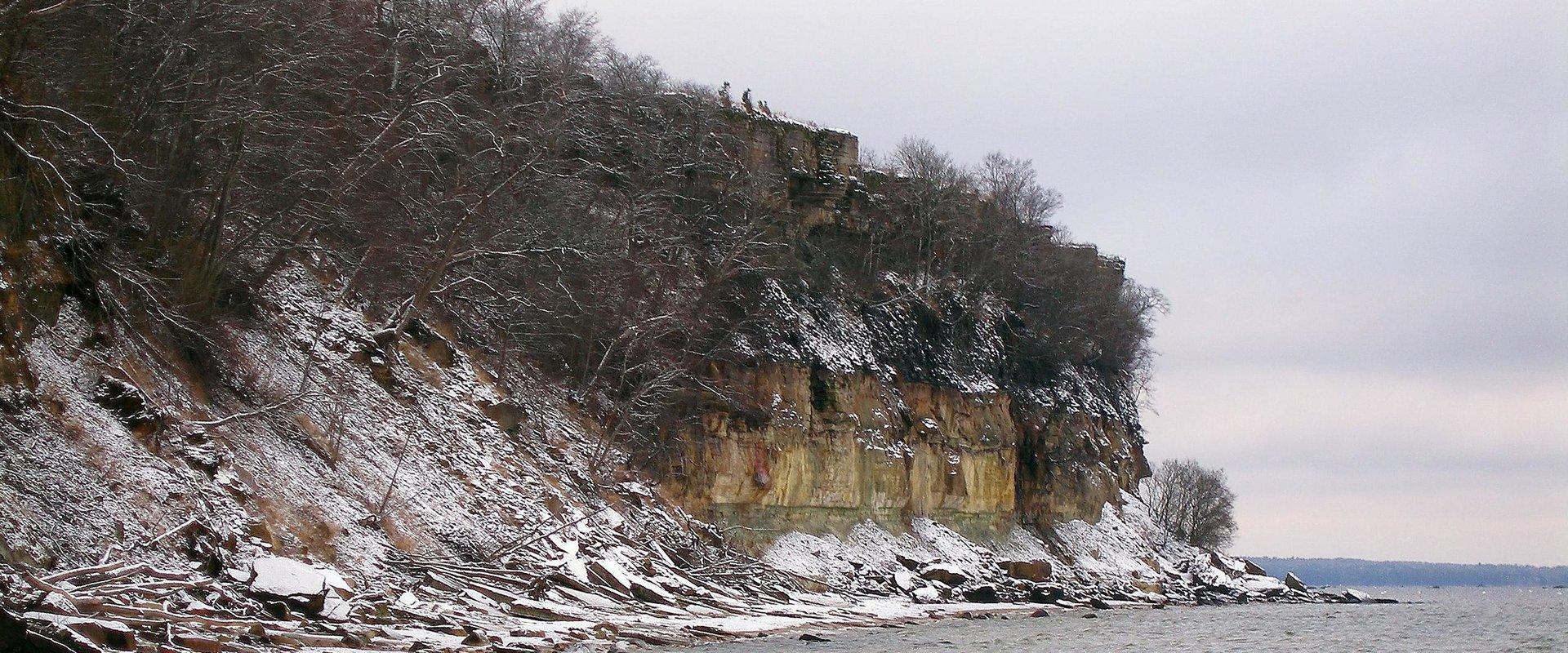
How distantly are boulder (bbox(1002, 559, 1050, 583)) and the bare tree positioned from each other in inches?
1254

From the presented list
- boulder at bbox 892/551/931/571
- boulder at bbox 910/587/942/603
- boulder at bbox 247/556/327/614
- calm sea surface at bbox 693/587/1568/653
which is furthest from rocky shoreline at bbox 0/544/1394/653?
boulder at bbox 892/551/931/571

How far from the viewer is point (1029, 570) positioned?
166ft

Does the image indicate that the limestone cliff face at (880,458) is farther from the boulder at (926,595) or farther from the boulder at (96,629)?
the boulder at (96,629)

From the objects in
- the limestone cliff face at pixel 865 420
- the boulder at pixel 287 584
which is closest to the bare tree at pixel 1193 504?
the limestone cliff face at pixel 865 420

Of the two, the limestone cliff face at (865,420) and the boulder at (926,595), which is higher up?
the limestone cliff face at (865,420)

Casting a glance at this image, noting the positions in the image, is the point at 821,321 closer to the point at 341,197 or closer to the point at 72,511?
the point at 341,197

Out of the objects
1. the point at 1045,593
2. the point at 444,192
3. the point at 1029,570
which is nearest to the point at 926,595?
the point at 1045,593

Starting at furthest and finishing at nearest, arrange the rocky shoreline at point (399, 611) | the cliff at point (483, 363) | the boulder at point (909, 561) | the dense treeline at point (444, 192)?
the boulder at point (909, 561) < the dense treeline at point (444, 192) < the cliff at point (483, 363) < the rocky shoreline at point (399, 611)

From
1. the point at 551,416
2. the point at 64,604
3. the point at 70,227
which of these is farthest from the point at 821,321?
the point at 64,604

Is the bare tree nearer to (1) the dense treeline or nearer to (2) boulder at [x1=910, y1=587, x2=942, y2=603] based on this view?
(1) the dense treeline

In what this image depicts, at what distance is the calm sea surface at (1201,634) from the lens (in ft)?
90.2

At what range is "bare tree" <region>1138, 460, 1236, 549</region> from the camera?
82375 mm

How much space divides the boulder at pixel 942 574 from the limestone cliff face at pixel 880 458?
8.99 ft

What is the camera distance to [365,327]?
29625mm
